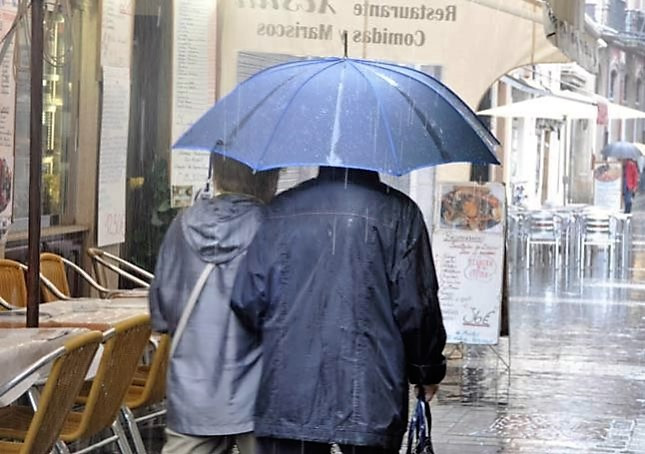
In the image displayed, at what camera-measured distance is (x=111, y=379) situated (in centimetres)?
616

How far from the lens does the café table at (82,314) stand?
6777 millimetres

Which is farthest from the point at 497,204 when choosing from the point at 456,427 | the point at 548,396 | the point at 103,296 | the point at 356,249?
the point at 356,249

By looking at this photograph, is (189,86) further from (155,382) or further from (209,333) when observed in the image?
(209,333)

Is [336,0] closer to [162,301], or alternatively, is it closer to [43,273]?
[43,273]

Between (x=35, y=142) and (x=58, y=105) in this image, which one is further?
(x=58, y=105)

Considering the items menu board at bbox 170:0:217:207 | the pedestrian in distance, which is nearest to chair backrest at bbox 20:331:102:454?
menu board at bbox 170:0:217:207

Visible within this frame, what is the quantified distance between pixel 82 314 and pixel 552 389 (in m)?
4.78

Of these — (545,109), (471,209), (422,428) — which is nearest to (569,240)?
(545,109)

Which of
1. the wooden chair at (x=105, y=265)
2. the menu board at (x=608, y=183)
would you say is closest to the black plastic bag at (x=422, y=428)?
the wooden chair at (x=105, y=265)

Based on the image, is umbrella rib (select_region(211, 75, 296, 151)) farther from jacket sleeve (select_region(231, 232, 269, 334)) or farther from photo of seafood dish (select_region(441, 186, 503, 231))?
photo of seafood dish (select_region(441, 186, 503, 231))

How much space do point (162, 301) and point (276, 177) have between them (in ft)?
2.01

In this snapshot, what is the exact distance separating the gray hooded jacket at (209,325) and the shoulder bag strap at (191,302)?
1cm

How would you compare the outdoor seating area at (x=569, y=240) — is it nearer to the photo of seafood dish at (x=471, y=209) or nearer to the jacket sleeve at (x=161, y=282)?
the photo of seafood dish at (x=471, y=209)

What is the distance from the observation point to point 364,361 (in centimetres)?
469
